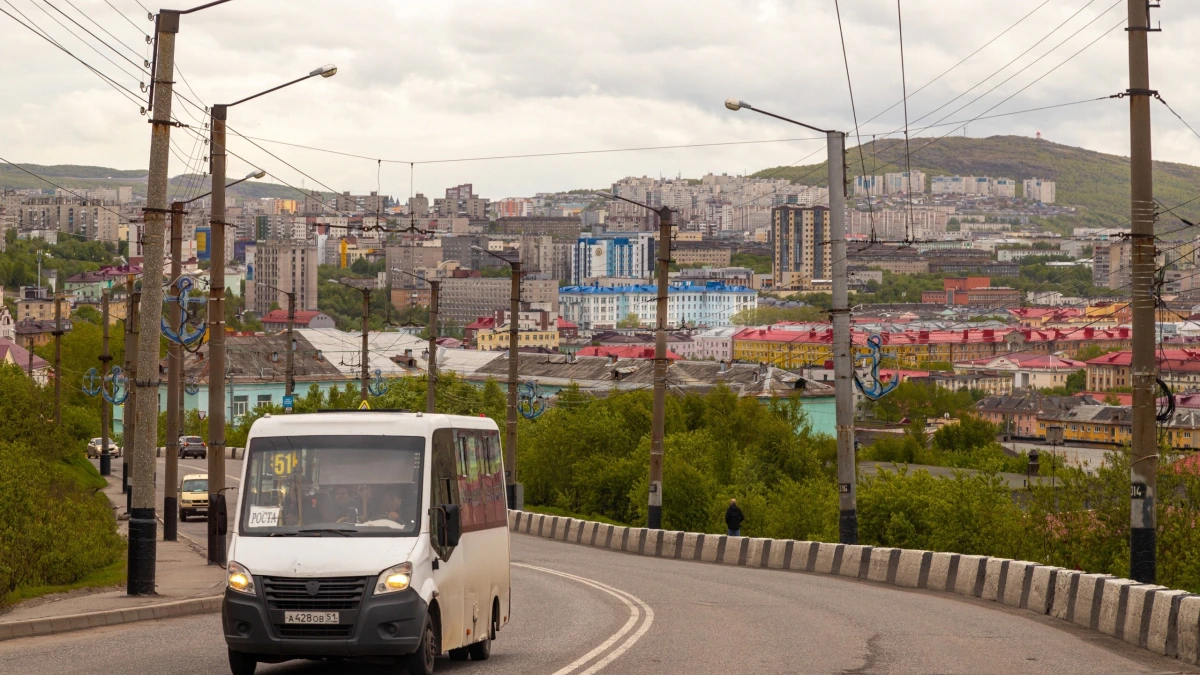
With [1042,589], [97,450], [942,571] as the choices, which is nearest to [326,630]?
[1042,589]

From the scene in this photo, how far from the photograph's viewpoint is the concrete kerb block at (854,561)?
29.8 metres

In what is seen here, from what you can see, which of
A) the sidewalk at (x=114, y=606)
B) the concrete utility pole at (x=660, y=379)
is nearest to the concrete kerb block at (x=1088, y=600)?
the sidewalk at (x=114, y=606)

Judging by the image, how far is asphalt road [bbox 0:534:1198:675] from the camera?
592 inches

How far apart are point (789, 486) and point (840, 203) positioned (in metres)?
17.2

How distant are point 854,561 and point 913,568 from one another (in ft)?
8.13

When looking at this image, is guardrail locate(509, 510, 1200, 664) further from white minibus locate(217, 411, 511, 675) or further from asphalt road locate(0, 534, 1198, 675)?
white minibus locate(217, 411, 511, 675)

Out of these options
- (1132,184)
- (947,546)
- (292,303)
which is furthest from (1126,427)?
(1132,184)

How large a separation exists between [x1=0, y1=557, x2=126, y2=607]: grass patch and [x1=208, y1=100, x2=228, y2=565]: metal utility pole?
203 cm

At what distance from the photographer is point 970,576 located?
84.1 ft

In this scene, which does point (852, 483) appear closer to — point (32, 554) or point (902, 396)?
point (32, 554)

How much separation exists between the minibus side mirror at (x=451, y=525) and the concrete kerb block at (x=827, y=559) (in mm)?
17537

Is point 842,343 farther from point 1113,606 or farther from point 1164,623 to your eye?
point 1164,623

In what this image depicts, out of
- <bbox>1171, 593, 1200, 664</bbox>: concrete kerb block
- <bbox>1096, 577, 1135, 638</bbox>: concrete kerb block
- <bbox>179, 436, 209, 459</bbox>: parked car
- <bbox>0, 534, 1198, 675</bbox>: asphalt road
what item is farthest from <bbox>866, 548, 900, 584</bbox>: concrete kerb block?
<bbox>179, 436, 209, 459</bbox>: parked car

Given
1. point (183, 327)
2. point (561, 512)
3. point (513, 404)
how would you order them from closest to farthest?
point (183, 327), point (513, 404), point (561, 512)
